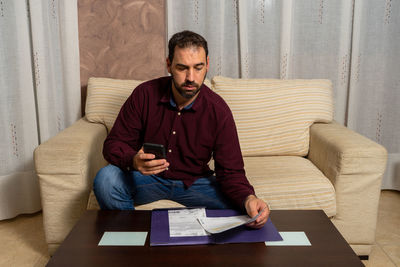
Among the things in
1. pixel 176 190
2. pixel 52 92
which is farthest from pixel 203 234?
pixel 52 92

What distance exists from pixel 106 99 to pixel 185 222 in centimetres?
110

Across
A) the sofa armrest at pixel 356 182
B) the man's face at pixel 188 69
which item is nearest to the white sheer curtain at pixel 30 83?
the man's face at pixel 188 69

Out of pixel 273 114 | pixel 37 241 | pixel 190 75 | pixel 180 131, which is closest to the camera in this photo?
pixel 190 75

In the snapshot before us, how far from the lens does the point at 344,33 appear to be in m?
2.40

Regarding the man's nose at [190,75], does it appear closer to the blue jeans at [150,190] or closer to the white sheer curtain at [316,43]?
the blue jeans at [150,190]

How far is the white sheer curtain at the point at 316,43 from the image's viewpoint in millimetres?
2373

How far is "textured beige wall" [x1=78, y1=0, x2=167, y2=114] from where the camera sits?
2.35 meters

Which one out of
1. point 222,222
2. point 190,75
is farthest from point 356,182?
point 190,75

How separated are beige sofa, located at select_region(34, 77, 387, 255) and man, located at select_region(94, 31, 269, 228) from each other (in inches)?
4.4

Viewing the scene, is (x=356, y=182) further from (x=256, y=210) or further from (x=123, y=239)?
(x=123, y=239)

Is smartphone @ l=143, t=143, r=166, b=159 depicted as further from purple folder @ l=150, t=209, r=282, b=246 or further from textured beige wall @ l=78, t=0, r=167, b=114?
textured beige wall @ l=78, t=0, r=167, b=114

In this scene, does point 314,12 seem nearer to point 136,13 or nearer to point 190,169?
point 136,13

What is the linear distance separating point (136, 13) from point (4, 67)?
2.76 feet

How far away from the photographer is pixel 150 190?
5.05 ft
